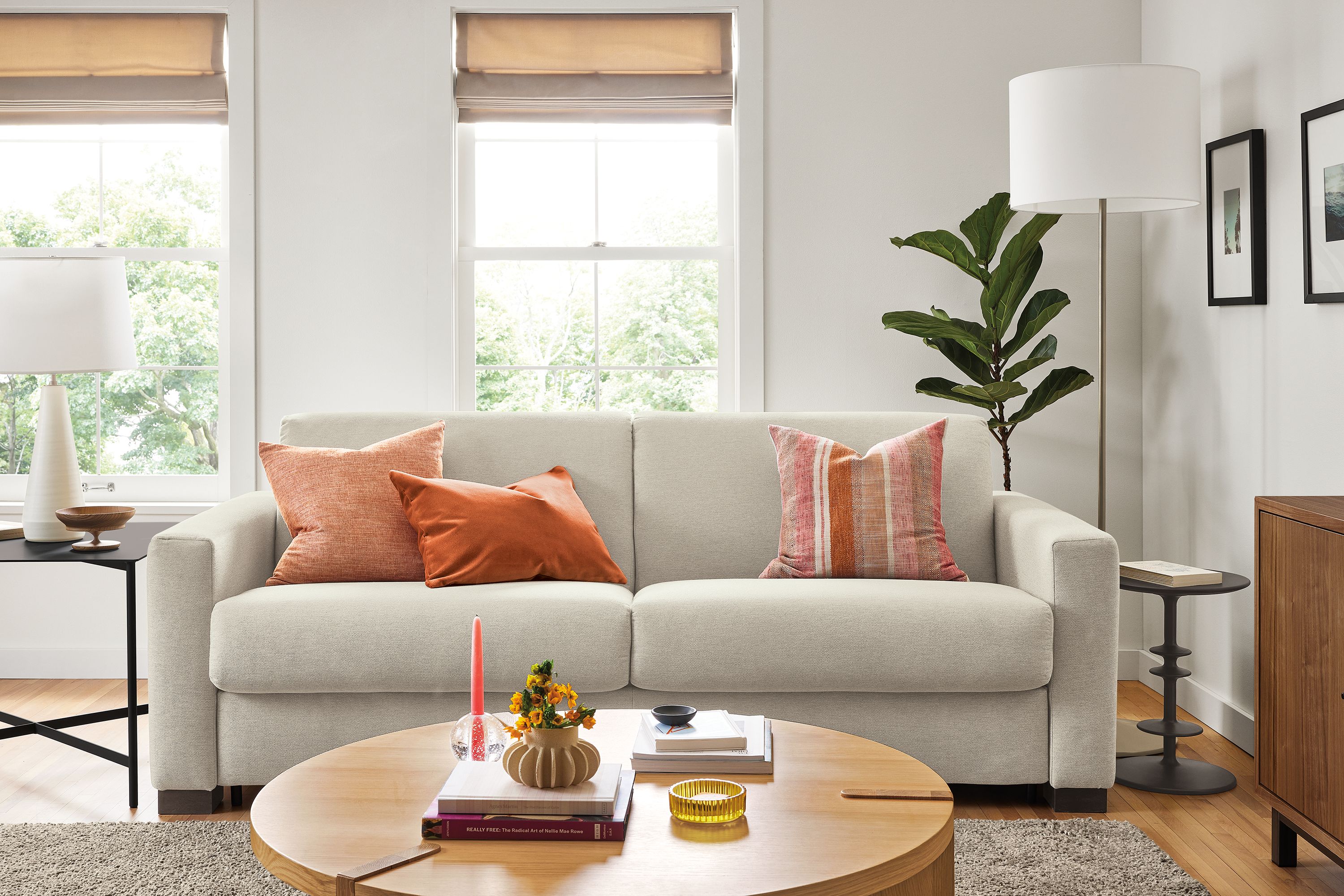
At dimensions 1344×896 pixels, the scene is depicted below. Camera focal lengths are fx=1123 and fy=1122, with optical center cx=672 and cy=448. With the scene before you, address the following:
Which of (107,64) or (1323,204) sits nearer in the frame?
(1323,204)

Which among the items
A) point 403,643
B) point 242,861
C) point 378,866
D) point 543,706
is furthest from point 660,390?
point 378,866

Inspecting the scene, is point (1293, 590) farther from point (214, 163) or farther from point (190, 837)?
point (214, 163)

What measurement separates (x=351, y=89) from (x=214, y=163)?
1.86 ft

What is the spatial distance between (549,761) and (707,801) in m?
0.23

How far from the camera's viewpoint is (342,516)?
9.51 ft

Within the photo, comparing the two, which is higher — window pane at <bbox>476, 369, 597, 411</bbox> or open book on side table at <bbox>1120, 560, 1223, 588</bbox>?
window pane at <bbox>476, 369, 597, 411</bbox>

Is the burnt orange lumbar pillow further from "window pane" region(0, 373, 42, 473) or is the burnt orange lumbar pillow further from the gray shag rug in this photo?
"window pane" region(0, 373, 42, 473)

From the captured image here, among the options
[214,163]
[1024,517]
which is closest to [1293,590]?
[1024,517]

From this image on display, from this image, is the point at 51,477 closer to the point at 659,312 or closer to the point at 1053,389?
the point at 659,312

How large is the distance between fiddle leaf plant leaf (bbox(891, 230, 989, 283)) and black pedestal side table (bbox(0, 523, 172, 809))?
7.80ft

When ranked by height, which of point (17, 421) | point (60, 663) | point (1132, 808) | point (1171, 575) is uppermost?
point (17, 421)

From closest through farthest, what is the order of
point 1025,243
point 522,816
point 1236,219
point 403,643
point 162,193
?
point 522,816
point 403,643
point 1236,219
point 1025,243
point 162,193

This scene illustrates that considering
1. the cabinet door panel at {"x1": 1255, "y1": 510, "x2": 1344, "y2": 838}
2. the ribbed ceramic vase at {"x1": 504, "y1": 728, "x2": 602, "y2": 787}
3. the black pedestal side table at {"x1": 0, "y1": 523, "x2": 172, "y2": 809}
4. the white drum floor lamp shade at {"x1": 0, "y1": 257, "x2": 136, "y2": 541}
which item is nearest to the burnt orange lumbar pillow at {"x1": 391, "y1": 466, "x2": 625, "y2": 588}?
the black pedestal side table at {"x1": 0, "y1": 523, "x2": 172, "y2": 809}

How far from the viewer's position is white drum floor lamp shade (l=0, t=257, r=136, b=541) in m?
2.93
